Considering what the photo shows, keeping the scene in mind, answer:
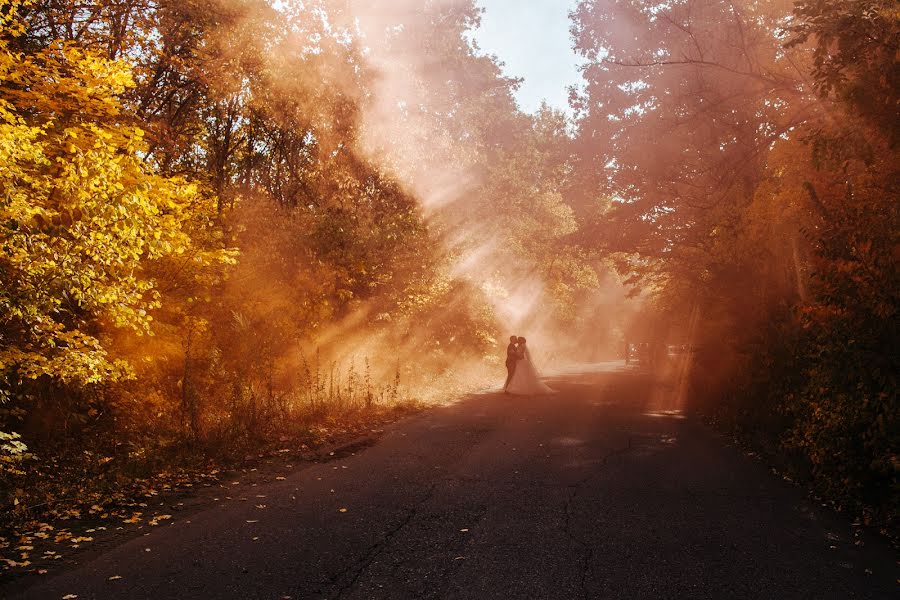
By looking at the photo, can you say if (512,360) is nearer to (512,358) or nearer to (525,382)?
(512,358)

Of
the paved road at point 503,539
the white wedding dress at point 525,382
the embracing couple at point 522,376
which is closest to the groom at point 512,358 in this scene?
the embracing couple at point 522,376

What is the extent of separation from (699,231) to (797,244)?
35.4ft

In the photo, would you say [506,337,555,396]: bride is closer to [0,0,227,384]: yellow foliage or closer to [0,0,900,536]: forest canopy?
[0,0,900,536]: forest canopy

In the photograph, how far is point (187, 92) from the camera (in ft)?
51.5

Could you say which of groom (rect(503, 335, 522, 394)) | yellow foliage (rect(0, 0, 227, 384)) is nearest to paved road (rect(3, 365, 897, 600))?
yellow foliage (rect(0, 0, 227, 384))

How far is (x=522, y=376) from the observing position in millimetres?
19219

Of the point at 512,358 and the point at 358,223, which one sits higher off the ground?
the point at 358,223

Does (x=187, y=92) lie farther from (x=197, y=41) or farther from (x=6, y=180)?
(x=6, y=180)

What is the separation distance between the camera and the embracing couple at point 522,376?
1905 centimetres

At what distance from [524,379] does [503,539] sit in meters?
14.0

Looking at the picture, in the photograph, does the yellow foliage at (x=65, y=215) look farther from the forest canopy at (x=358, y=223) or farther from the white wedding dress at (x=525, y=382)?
the white wedding dress at (x=525, y=382)

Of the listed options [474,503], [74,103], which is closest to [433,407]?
[474,503]

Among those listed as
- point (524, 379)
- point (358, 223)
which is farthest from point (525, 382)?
point (358, 223)

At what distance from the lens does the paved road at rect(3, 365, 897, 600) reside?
4383mm
